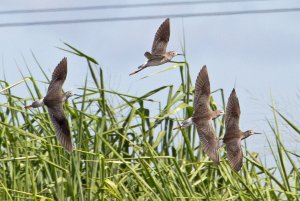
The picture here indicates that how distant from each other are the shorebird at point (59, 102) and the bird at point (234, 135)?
26.9 inches

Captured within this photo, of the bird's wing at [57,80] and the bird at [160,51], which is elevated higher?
the bird at [160,51]

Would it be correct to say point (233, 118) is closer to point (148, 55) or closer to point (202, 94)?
point (202, 94)

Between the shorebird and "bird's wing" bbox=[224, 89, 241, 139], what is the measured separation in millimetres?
675

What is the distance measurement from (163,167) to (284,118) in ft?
2.29

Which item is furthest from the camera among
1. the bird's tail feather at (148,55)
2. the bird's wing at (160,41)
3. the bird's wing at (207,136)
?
the bird's wing at (160,41)

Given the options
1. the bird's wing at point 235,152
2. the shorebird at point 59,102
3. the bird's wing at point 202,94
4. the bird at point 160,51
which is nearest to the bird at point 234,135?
the bird's wing at point 235,152

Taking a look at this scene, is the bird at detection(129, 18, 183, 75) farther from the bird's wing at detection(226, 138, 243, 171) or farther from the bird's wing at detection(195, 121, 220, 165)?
the bird's wing at detection(226, 138, 243, 171)

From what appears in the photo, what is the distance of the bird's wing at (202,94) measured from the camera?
11.8 ft

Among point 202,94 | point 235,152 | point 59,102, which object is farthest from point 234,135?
point 59,102

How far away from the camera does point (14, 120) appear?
550 centimetres

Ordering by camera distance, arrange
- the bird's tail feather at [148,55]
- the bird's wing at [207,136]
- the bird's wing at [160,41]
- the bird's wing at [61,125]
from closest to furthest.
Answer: the bird's wing at [207,136] < the bird's wing at [61,125] < the bird's tail feather at [148,55] < the bird's wing at [160,41]

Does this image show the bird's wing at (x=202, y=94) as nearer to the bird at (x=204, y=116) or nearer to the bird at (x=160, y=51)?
the bird at (x=204, y=116)

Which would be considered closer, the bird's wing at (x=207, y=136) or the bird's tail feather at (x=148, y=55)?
the bird's wing at (x=207, y=136)

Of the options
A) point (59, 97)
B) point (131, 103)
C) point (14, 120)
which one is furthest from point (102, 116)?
point (59, 97)
